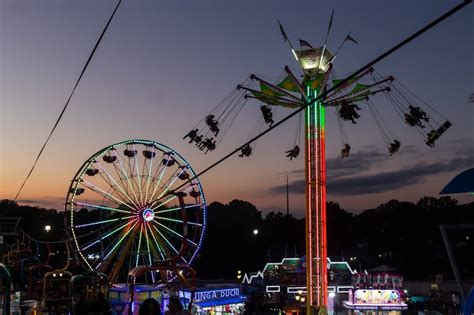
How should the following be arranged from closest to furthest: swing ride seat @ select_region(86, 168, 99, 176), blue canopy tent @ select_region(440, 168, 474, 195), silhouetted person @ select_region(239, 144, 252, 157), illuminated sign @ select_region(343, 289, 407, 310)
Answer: blue canopy tent @ select_region(440, 168, 474, 195) < silhouetted person @ select_region(239, 144, 252, 157) < swing ride seat @ select_region(86, 168, 99, 176) < illuminated sign @ select_region(343, 289, 407, 310)

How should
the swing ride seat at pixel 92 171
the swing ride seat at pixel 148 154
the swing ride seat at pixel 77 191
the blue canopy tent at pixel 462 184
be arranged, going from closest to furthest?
the blue canopy tent at pixel 462 184
the swing ride seat at pixel 77 191
the swing ride seat at pixel 92 171
the swing ride seat at pixel 148 154

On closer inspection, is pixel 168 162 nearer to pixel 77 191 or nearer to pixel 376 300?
pixel 77 191

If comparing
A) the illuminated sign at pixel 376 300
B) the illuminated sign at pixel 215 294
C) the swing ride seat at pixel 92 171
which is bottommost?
the illuminated sign at pixel 376 300

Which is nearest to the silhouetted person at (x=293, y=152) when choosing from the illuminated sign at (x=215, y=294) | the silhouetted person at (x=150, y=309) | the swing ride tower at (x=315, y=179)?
the swing ride tower at (x=315, y=179)

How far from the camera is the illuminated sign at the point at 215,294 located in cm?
2649

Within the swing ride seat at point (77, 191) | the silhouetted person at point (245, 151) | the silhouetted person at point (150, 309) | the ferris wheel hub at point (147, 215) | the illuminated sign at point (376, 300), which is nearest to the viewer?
the silhouetted person at point (150, 309)

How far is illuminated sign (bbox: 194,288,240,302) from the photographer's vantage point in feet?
86.9

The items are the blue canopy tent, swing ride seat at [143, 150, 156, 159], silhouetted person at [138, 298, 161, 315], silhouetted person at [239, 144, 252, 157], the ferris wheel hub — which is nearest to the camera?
the blue canopy tent

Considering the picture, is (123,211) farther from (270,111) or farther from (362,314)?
(362,314)

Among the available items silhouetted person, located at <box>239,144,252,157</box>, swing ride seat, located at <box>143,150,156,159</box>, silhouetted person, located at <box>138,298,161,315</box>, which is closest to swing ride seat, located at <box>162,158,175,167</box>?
swing ride seat, located at <box>143,150,156,159</box>

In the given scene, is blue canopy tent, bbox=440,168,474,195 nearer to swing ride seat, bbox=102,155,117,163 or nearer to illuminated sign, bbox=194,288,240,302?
illuminated sign, bbox=194,288,240,302

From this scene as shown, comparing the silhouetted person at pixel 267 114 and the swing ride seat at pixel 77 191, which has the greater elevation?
the silhouetted person at pixel 267 114

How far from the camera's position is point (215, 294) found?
27516mm

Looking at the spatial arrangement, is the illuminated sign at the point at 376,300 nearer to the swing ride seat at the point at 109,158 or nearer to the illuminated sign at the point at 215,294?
the illuminated sign at the point at 215,294
